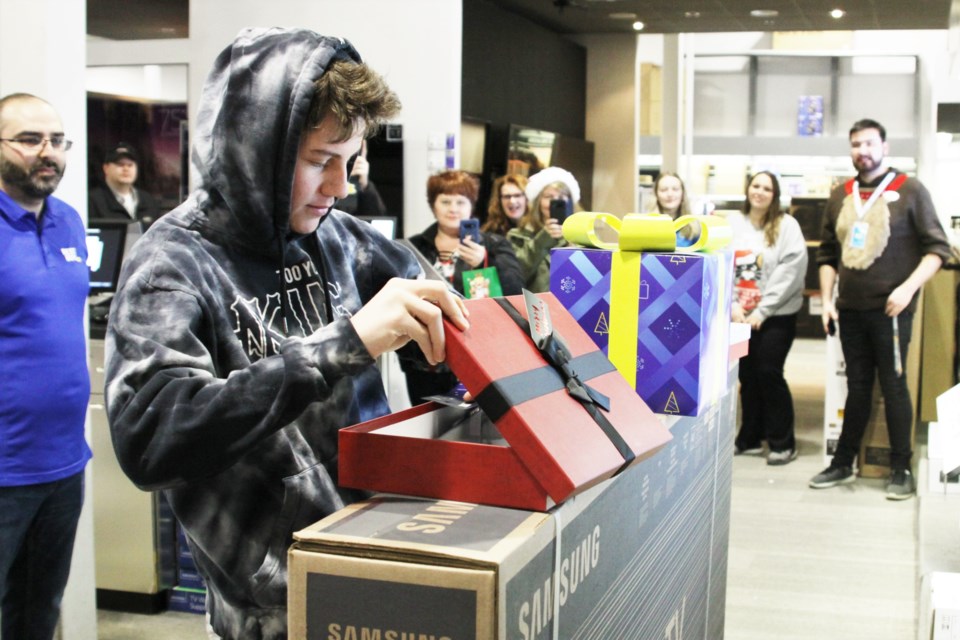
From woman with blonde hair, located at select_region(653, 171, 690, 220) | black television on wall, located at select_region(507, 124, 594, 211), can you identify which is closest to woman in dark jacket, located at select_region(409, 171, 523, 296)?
woman with blonde hair, located at select_region(653, 171, 690, 220)

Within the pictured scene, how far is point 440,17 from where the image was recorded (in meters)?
6.84

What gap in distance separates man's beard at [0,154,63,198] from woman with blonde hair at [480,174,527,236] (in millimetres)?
2789

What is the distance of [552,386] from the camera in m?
1.26

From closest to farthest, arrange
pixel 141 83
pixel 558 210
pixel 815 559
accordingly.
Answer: pixel 815 559, pixel 558 210, pixel 141 83

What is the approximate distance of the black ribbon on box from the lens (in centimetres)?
115

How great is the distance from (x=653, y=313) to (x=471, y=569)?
93 centimetres

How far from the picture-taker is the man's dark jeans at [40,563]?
105 inches

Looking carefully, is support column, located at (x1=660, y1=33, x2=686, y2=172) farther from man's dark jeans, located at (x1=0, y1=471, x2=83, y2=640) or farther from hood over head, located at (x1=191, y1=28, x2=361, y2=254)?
hood over head, located at (x1=191, y1=28, x2=361, y2=254)

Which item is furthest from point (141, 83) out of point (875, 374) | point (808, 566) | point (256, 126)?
point (256, 126)

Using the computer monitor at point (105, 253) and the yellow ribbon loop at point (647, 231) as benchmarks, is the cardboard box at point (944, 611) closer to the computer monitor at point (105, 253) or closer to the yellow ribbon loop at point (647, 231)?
the yellow ribbon loop at point (647, 231)

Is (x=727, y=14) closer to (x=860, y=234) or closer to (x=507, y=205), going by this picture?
(x=860, y=234)

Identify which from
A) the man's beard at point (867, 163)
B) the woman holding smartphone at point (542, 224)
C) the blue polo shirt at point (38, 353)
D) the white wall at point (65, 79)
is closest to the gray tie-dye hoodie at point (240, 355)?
the blue polo shirt at point (38, 353)

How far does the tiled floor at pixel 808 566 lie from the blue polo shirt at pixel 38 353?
114cm

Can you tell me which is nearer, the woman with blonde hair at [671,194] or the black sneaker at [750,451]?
the woman with blonde hair at [671,194]
